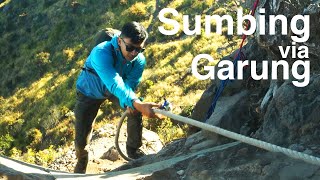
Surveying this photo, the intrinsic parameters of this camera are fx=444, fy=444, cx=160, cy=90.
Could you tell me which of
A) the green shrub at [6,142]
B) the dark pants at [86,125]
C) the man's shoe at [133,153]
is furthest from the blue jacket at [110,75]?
the green shrub at [6,142]

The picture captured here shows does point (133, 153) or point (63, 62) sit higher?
point (133, 153)

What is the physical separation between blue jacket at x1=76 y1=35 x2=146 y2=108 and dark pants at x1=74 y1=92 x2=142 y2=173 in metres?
0.22

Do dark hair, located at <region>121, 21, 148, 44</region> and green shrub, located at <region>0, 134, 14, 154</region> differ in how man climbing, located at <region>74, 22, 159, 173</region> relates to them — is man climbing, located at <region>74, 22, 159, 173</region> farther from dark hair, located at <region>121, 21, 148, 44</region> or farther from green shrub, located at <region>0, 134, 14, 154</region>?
green shrub, located at <region>0, 134, 14, 154</region>

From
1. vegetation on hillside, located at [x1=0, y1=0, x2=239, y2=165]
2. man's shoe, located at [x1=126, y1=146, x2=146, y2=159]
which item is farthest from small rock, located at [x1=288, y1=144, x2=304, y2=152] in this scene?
vegetation on hillside, located at [x1=0, y1=0, x2=239, y2=165]

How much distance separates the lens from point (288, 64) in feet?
21.7

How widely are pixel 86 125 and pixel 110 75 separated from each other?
7.18 feet

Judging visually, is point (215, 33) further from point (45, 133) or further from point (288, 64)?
point (288, 64)

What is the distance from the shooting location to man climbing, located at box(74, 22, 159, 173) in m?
6.02

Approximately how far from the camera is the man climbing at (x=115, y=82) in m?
6.02

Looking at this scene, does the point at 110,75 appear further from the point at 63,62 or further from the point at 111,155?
the point at 63,62

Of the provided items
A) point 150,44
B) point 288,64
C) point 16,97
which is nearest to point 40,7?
point 16,97

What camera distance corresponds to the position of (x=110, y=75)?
6.14 m

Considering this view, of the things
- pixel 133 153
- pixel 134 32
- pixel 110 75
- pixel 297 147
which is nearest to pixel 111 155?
pixel 133 153

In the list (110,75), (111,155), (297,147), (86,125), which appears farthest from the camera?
(111,155)
